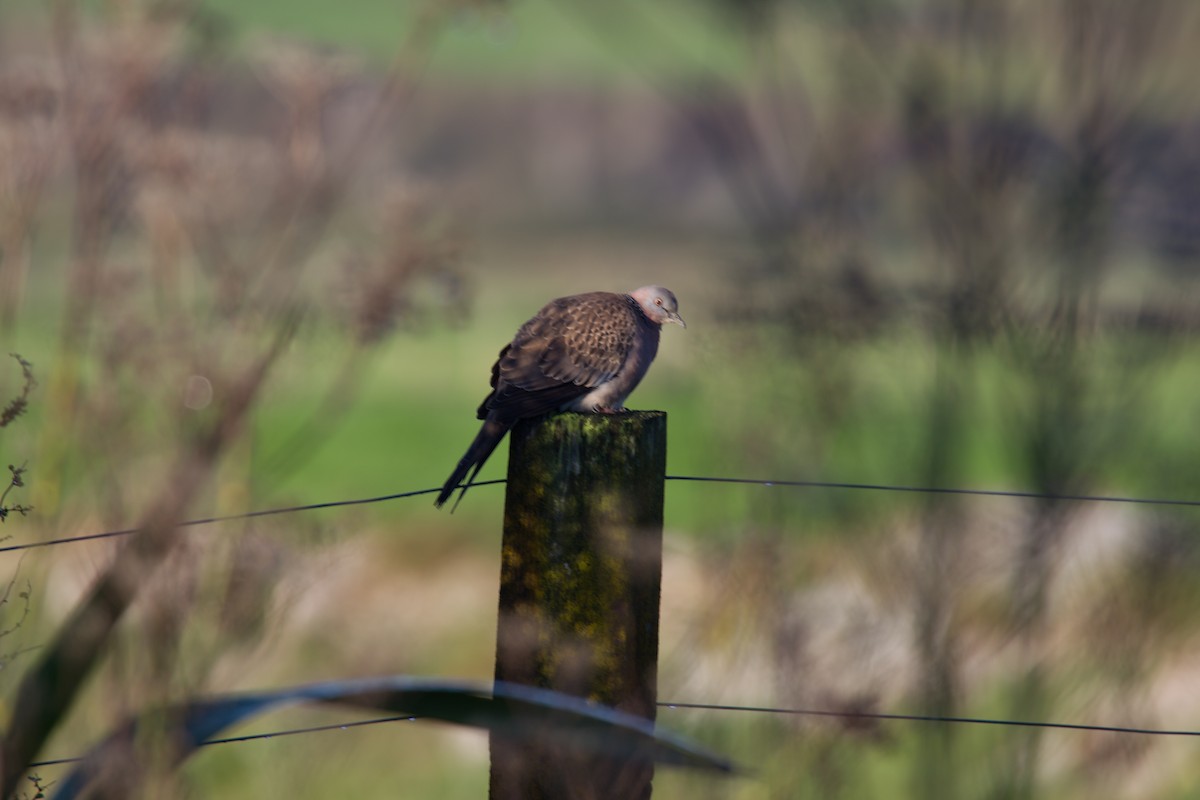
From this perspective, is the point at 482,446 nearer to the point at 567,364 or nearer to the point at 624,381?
the point at 567,364

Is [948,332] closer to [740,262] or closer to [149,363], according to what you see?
[740,262]

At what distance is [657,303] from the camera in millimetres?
5215

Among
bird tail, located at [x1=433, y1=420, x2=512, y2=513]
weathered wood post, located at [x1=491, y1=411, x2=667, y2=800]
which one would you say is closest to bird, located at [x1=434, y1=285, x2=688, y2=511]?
bird tail, located at [x1=433, y1=420, x2=512, y2=513]

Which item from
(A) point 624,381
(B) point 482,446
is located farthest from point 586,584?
(A) point 624,381

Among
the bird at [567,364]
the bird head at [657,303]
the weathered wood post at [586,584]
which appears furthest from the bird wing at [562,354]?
the weathered wood post at [586,584]

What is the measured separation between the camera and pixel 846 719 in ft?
16.4

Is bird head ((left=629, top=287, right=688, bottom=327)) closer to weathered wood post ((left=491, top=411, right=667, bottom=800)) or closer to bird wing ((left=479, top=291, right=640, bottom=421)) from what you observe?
bird wing ((left=479, top=291, right=640, bottom=421))

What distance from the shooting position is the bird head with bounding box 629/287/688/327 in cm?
518

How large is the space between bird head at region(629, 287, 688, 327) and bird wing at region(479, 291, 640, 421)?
52 centimetres

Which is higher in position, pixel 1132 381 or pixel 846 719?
pixel 1132 381

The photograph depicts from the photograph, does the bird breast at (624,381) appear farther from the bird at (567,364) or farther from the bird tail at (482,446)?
the bird tail at (482,446)

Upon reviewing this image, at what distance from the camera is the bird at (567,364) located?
152 inches

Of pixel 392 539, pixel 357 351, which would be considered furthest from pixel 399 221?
pixel 392 539

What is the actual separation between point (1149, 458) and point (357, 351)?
3.06m
